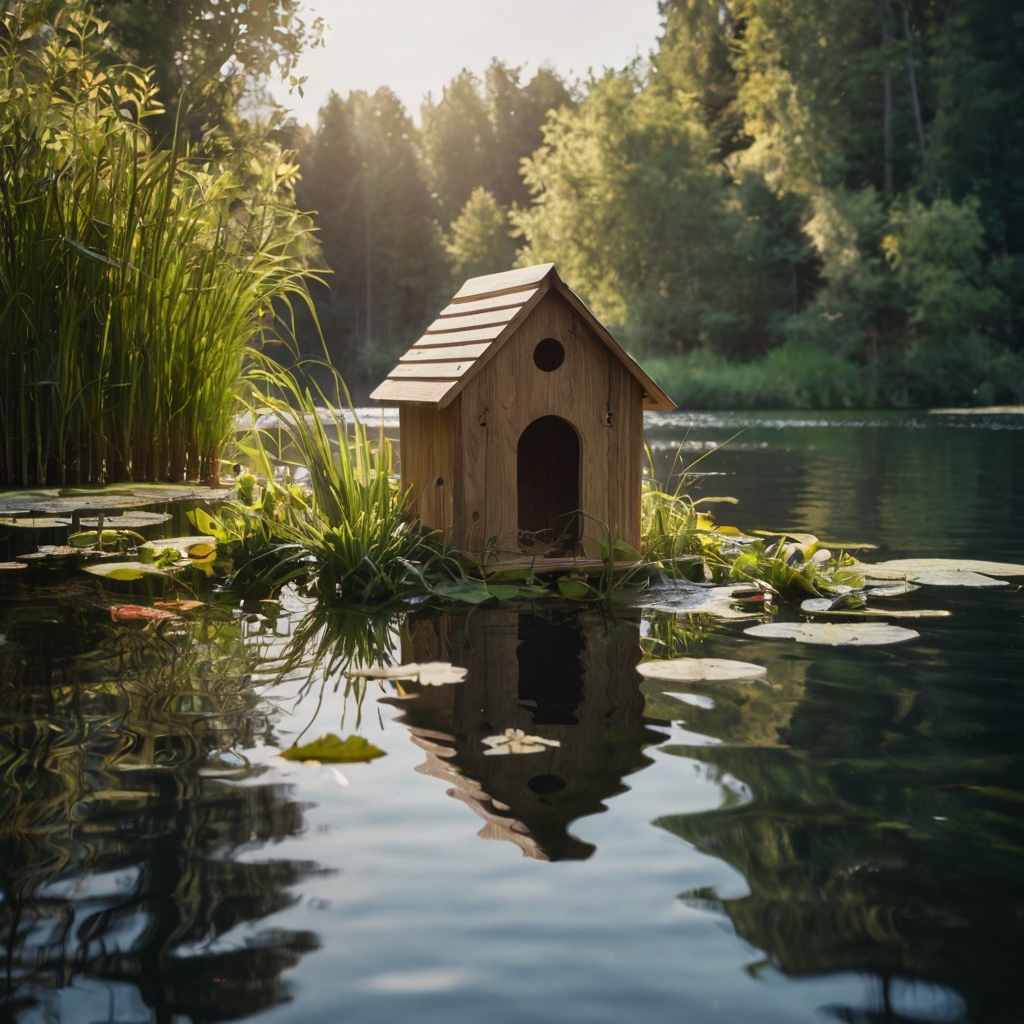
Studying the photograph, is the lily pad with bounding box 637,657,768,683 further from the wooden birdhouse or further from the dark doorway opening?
the wooden birdhouse

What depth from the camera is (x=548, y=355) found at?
14.5ft

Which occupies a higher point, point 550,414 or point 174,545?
point 550,414

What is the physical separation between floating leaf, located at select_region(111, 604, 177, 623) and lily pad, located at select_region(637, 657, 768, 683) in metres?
1.67

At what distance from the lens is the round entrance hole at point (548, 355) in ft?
14.4

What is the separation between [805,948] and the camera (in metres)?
1.52

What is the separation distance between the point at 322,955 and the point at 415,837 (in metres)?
0.39

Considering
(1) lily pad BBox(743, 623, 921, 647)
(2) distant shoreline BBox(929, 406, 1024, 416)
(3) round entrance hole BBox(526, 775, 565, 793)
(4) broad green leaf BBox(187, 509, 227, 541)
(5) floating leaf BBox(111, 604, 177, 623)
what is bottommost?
(3) round entrance hole BBox(526, 775, 565, 793)

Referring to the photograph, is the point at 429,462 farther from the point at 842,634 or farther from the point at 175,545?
the point at 842,634

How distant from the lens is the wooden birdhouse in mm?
4176

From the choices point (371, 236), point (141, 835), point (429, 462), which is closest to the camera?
point (141, 835)

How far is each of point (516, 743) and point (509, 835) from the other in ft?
1.39

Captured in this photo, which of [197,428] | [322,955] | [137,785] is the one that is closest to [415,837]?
[322,955]

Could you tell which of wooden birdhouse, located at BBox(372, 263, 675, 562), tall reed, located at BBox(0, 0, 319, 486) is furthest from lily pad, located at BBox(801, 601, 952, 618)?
tall reed, located at BBox(0, 0, 319, 486)

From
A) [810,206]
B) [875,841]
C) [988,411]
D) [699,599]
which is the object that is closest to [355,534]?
[699,599]
